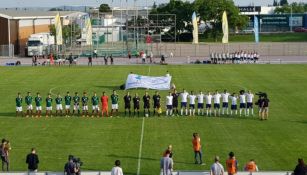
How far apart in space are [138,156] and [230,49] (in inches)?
2369

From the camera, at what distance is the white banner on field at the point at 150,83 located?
41031mm

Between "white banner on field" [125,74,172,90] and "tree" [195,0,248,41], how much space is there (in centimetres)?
5618

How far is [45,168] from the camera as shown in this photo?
72.1ft

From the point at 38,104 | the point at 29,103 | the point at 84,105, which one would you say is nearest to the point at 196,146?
the point at 84,105

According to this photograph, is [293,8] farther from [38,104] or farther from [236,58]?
[38,104]

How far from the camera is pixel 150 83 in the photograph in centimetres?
4144

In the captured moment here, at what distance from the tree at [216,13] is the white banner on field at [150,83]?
184ft

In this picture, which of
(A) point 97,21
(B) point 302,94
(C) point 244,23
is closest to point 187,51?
(A) point 97,21

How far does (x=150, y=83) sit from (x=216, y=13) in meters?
57.5

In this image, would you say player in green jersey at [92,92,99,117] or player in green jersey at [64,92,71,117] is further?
player in green jersey at [64,92,71,117]

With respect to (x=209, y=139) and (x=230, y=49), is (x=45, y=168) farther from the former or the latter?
(x=230, y=49)

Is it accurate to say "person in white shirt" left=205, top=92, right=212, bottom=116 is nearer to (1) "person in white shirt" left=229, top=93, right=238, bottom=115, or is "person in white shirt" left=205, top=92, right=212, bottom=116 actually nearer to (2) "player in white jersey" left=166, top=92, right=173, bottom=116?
(1) "person in white shirt" left=229, top=93, right=238, bottom=115

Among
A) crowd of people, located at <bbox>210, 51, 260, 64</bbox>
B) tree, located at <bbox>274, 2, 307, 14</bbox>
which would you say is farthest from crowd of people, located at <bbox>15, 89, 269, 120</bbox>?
tree, located at <bbox>274, 2, 307, 14</bbox>

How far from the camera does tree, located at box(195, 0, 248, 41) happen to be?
9644cm
